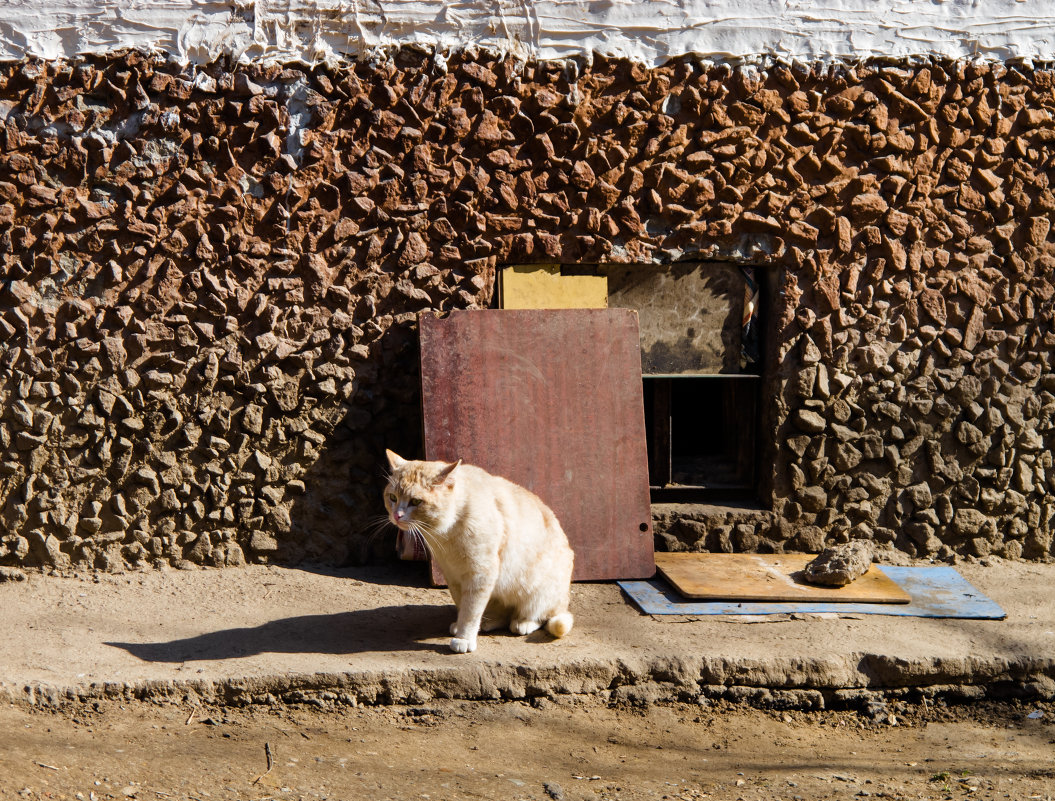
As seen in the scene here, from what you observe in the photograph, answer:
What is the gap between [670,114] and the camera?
5535 mm

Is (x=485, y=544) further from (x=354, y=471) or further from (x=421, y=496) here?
(x=354, y=471)

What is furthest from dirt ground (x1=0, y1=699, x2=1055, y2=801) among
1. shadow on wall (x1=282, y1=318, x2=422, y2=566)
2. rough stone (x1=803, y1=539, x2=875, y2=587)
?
shadow on wall (x1=282, y1=318, x2=422, y2=566)

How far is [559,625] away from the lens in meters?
4.50

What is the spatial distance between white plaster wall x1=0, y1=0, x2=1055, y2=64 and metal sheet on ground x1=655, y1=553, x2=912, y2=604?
9.28 ft

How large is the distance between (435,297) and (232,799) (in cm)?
290

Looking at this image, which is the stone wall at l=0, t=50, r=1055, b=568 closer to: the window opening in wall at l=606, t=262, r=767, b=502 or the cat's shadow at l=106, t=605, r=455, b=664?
the window opening in wall at l=606, t=262, r=767, b=502

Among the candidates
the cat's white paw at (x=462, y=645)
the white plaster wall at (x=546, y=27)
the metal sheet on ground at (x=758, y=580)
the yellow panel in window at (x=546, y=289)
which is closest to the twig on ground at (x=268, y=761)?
the cat's white paw at (x=462, y=645)

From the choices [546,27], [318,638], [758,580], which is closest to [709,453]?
[758,580]

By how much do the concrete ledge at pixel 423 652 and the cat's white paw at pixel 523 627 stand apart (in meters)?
0.04

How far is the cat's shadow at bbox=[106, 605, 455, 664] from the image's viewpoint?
4355 millimetres

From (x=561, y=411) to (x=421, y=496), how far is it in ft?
4.80

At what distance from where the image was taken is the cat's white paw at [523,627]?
458 cm

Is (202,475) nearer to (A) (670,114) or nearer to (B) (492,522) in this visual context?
(B) (492,522)

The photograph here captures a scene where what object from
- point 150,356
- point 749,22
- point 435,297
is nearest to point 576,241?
point 435,297
